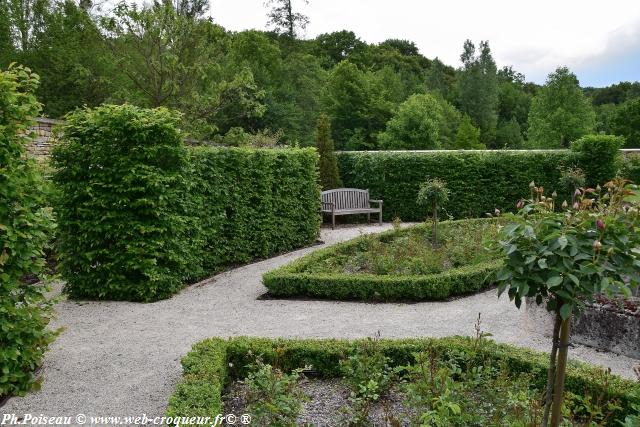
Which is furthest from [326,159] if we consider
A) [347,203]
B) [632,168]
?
[632,168]

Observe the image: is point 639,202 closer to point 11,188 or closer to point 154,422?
point 154,422

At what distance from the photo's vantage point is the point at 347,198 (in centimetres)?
1642

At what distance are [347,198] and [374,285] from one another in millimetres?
8542

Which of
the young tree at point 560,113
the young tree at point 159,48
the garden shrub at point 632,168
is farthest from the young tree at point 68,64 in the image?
the young tree at point 560,113

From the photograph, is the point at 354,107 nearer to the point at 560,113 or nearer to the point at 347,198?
the point at 560,113

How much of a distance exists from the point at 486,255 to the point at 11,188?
7.89 metres

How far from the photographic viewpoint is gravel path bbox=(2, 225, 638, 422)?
4.70 m

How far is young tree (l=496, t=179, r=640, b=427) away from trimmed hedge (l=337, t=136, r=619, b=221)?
13.8m

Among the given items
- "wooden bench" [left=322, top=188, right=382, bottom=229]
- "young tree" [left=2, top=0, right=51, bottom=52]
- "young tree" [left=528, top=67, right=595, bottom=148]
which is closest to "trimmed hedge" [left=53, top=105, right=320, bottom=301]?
"wooden bench" [left=322, top=188, right=382, bottom=229]

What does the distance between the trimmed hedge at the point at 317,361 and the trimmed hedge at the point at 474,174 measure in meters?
11.7

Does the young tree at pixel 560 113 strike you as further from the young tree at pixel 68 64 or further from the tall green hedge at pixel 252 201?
the young tree at pixel 68 64

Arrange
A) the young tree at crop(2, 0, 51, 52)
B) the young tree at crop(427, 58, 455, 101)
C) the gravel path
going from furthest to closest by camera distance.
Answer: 1. the young tree at crop(427, 58, 455, 101)
2. the young tree at crop(2, 0, 51, 52)
3. the gravel path

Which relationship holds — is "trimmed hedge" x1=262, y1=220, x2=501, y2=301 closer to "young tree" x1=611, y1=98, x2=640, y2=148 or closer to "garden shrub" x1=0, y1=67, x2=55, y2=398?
"garden shrub" x1=0, y1=67, x2=55, y2=398

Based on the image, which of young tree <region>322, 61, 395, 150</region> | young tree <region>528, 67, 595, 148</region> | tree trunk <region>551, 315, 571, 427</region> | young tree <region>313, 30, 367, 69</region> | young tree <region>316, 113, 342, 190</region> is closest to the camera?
tree trunk <region>551, 315, 571, 427</region>
